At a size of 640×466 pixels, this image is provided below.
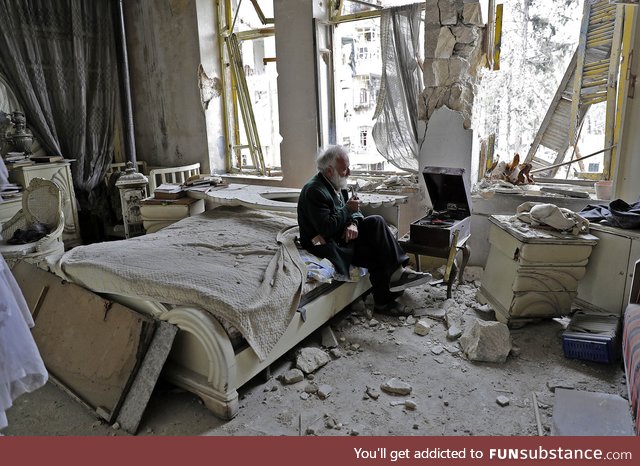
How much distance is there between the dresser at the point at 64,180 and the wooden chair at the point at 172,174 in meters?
0.97

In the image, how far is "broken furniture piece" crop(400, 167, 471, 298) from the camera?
3.50 meters

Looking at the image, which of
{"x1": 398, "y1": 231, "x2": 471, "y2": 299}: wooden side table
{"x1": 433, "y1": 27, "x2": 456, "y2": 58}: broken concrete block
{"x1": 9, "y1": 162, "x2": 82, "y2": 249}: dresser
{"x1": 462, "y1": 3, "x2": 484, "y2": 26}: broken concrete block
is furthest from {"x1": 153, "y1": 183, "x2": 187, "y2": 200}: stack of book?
{"x1": 462, "y1": 3, "x2": 484, "y2": 26}: broken concrete block

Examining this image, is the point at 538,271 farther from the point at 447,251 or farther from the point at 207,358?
the point at 207,358

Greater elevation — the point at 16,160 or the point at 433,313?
the point at 16,160

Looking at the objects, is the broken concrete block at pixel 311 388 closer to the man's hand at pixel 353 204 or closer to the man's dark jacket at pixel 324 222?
the man's dark jacket at pixel 324 222

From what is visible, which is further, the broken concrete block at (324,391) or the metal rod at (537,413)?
the broken concrete block at (324,391)

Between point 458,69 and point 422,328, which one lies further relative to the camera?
point 458,69

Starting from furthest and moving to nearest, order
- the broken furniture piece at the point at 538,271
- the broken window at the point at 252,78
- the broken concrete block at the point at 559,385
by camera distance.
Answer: the broken window at the point at 252,78
the broken furniture piece at the point at 538,271
the broken concrete block at the point at 559,385

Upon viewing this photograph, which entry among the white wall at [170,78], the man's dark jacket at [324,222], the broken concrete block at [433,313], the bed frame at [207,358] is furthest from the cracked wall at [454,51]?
the white wall at [170,78]

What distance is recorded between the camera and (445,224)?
357cm

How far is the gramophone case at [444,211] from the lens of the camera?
3502mm

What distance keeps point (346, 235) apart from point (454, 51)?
6.77 ft

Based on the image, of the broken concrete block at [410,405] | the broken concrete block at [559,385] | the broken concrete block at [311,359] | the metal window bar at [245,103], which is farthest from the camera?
the metal window bar at [245,103]

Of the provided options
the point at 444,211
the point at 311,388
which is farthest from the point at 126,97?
the point at 311,388
